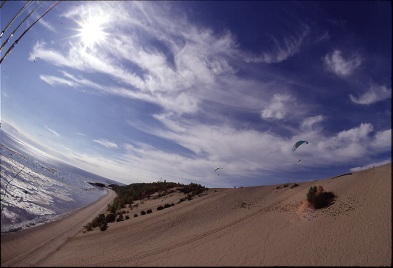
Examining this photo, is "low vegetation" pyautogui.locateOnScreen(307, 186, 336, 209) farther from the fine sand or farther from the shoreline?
the shoreline

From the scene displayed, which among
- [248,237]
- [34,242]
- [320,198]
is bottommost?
[34,242]

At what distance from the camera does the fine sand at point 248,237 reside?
11438mm

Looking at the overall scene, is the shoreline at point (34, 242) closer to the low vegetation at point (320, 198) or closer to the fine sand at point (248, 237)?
the fine sand at point (248, 237)

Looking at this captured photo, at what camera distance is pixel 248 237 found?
46.6ft

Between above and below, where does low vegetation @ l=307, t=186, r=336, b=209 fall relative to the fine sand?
above

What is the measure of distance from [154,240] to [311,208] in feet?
32.6

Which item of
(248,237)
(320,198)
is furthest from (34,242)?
(320,198)

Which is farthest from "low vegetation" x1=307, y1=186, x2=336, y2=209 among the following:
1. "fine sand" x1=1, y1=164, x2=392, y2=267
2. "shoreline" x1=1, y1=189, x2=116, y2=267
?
"shoreline" x1=1, y1=189, x2=116, y2=267

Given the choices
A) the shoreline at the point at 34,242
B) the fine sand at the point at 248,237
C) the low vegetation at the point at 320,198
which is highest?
the low vegetation at the point at 320,198

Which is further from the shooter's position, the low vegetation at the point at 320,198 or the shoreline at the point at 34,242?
the low vegetation at the point at 320,198

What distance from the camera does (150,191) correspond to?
153 ft

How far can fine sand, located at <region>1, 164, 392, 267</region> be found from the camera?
11438 mm

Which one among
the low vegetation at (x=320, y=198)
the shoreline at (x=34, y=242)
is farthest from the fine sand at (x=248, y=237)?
the low vegetation at (x=320, y=198)

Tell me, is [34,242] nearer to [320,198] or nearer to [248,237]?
[248,237]
